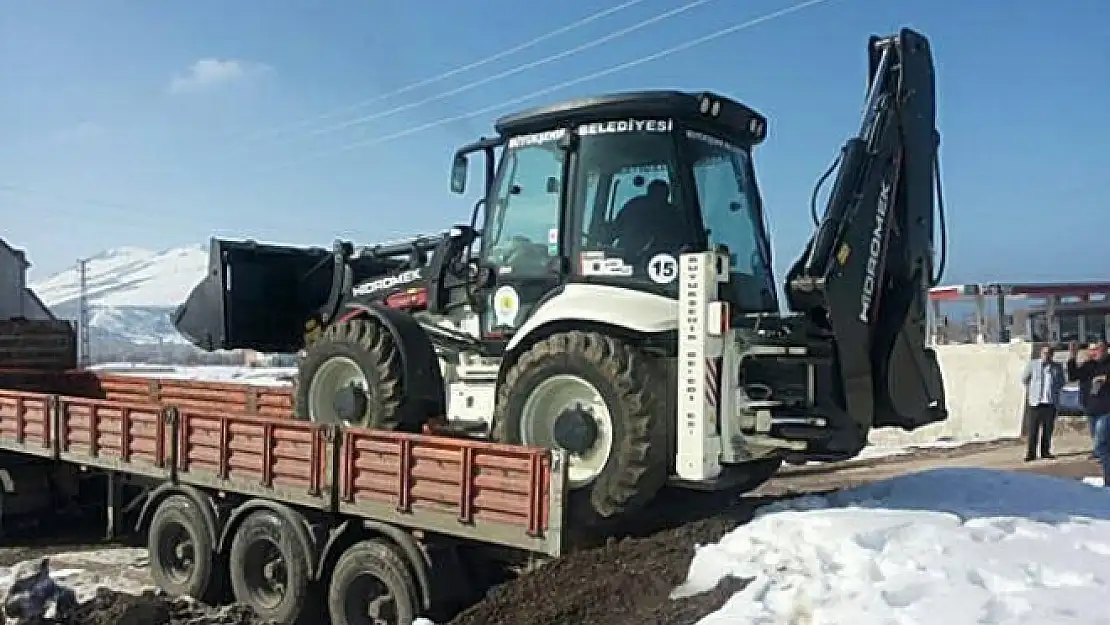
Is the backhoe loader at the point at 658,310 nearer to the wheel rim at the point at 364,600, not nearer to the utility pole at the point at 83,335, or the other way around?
the wheel rim at the point at 364,600

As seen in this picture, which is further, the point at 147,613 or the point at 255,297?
the point at 255,297

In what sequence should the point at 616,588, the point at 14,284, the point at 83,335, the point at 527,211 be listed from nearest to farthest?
the point at 616,588, the point at 527,211, the point at 14,284, the point at 83,335

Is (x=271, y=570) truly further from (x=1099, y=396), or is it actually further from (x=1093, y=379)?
(x=1093, y=379)

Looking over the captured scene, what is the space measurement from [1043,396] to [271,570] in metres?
11.2

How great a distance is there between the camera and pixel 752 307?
7.45m

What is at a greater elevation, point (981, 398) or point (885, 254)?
point (885, 254)

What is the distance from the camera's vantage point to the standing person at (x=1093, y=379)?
12203mm

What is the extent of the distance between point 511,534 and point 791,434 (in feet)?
5.78

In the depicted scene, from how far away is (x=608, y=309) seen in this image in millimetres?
6676

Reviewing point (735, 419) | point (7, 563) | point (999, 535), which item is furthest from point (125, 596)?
point (999, 535)

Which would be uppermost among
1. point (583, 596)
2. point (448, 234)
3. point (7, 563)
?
A: point (448, 234)

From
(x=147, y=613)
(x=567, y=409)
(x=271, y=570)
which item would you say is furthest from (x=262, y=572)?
(x=567, y=409)

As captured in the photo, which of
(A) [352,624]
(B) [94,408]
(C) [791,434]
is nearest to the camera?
(C) [791,434]

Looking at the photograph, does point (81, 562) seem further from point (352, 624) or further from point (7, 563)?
→ point (352, 624)
